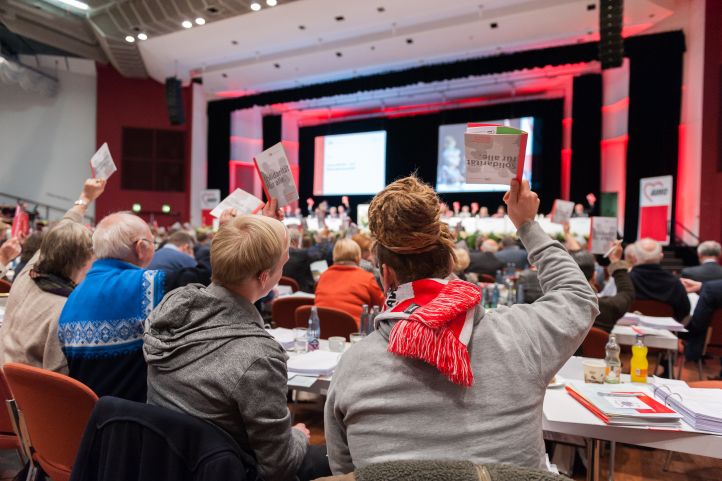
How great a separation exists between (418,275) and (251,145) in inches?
626

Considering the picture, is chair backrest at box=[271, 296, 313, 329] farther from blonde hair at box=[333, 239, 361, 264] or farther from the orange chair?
the orange chair

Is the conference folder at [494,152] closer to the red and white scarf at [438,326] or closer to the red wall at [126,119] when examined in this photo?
the red and white scarf at [438,326]

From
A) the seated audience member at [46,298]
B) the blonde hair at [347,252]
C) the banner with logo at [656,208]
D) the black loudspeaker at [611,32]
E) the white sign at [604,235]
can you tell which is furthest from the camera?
the banner with logo at [656,208]

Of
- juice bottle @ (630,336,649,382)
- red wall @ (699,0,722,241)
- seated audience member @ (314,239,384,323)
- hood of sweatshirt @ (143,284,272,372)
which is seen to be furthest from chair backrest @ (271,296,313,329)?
red wall @ (699,0,722,241)

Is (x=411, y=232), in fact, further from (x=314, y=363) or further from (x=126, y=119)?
(x=126, y=119)

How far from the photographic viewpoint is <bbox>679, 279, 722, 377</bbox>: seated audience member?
424 centimetres

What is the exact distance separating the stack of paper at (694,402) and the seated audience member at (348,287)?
1.94 meters

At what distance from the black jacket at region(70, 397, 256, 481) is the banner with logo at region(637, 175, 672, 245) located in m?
10.1

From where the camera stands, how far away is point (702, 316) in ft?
13.9

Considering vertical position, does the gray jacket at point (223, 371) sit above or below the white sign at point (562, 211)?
below

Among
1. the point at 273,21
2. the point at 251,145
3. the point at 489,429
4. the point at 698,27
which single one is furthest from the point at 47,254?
the point at 251,145

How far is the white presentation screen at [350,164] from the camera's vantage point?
51.8 feet

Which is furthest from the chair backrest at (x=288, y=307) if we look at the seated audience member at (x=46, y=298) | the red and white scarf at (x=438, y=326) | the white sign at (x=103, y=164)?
the red and white scarf at (x=438, y=326)

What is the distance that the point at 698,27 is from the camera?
9156 millimetres
